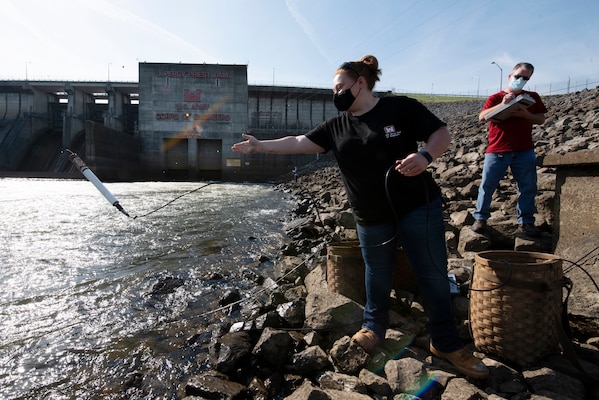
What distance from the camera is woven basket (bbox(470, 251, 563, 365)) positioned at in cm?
209

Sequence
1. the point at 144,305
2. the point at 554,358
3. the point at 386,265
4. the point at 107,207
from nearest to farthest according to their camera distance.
A: the point at 554,358 < the point at 386,265 < the point at 144,305 < the point at 107,207


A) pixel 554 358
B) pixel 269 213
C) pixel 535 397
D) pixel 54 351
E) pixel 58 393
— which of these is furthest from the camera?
pixel 269 213

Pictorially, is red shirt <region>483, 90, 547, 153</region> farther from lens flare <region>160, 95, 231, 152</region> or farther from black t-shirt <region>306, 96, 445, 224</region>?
lens flare <region>160, 95, 231, 152</region>

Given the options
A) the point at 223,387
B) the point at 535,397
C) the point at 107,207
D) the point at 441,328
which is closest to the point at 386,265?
the point at 441,328

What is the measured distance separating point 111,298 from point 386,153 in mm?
3920

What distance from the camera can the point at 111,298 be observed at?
14.5 ft

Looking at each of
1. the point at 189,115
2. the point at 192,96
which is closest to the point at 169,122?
the point at 189,115

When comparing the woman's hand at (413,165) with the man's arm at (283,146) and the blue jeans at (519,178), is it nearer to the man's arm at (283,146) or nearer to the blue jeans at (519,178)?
the man's arm at (283,146)

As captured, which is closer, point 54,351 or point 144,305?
point 54,351

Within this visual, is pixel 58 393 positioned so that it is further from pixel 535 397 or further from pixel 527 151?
pixel 527 151

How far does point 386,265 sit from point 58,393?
8.13 feet

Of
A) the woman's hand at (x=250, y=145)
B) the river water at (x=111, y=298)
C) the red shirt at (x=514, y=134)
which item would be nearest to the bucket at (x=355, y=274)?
the woman's hand at (x=250, y=145)

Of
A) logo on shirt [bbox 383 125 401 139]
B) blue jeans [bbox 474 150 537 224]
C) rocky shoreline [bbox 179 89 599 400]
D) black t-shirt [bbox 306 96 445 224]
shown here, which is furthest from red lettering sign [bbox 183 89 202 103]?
logo on shirt [bbox 383 125 401 139]

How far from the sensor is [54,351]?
3.13 meters
